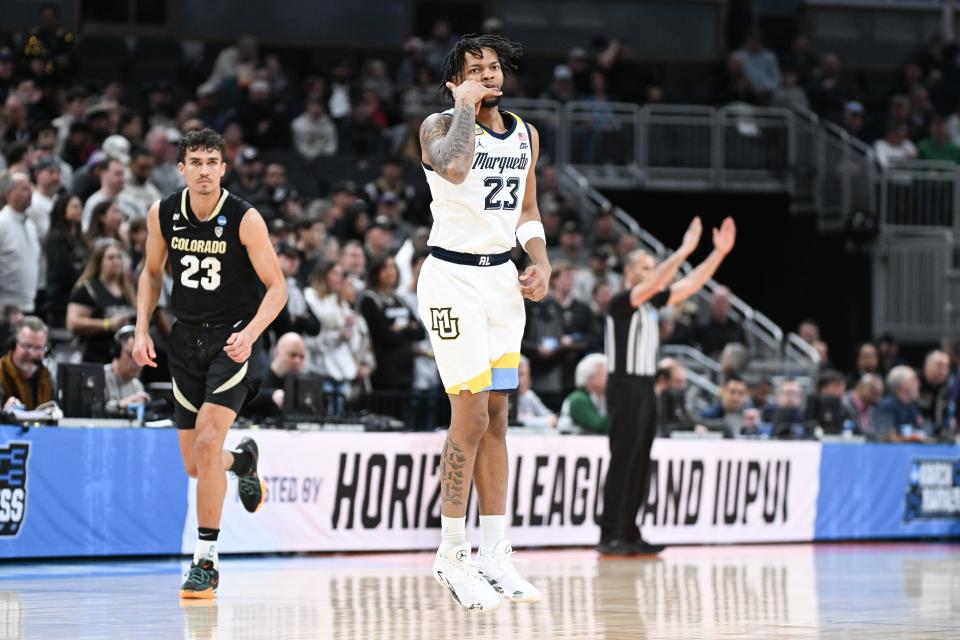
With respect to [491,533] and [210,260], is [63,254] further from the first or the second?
[491,533]

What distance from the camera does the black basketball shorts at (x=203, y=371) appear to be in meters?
8.96

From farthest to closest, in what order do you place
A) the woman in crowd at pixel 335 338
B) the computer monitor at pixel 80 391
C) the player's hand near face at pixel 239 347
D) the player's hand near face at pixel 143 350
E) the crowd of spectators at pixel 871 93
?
1. the crowd of spectators at pixel 871 93
2. the woman in crowd at pixel 335 338
3. the computer monitor at pixel 80 391
4. the player's hand near face at pixel 143 350
5. the player's hand near face at pixel 239 347

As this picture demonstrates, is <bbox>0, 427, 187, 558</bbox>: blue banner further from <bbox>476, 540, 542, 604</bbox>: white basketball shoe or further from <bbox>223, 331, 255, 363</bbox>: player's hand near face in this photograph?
<bbox>476, 540, 542, 604</bbox>: white basketball shoe

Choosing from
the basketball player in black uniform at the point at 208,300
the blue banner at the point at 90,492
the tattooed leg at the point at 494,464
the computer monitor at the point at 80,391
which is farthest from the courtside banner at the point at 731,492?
the tattooed leg at the point at 494,464

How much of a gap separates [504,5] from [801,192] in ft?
21.0

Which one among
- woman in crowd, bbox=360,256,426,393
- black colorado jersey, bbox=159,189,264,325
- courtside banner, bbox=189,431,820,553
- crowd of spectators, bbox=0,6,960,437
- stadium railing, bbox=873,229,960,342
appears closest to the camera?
black colorado jersey, bbox=159,189,264,325

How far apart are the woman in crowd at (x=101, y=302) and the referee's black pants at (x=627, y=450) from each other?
4089mm

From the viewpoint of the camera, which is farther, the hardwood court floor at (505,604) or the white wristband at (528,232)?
the white wristband at (528,232)

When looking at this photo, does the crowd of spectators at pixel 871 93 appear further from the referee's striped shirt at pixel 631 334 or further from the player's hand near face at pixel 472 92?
the player's hand near face at pixel 472 92

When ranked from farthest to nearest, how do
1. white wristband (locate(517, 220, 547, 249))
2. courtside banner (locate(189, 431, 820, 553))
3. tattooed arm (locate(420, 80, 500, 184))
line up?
courtside banner (locate(189, 431, 820, 553)) → white wristband (locate(517, 220, 547, 249)) → tattooed arm (locate(420, 80, 500, 184))

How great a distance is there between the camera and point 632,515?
13242 mm

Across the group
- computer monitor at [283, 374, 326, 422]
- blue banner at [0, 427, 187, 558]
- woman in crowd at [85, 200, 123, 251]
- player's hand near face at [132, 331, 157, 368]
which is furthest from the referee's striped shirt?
player's hand near face at [132, 331, 157, 368]

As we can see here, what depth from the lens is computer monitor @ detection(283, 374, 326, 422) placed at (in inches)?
516

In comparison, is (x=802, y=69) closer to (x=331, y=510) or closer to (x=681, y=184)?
(x=681, y=184)
